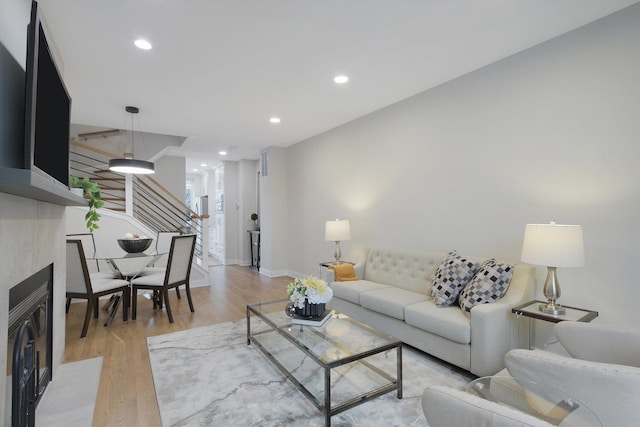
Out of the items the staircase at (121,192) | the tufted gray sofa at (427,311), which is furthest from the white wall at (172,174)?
the tufted gray sofa at (427,311)

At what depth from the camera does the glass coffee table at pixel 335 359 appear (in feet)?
6.57

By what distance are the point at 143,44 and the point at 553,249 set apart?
354 cm

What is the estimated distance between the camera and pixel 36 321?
6.31ft

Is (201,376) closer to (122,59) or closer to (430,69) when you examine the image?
(122,59)

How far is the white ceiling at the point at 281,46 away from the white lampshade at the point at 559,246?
1.57 metres

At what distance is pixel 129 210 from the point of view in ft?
17.2

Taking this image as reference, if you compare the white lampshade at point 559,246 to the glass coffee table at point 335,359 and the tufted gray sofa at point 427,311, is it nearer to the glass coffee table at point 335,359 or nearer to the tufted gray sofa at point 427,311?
the tufted gray sofa at point 427,311

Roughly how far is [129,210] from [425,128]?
15.6 ft

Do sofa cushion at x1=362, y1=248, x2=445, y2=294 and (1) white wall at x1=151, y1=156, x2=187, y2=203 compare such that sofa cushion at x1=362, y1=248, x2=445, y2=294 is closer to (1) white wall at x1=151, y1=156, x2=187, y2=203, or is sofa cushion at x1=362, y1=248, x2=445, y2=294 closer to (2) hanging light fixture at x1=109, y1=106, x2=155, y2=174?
(2) hanging light fixture at x1=109, y1=106, x2=155, y2=174

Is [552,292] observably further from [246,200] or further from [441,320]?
[246,200]

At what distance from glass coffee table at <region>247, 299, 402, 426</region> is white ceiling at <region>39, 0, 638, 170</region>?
7.65ft

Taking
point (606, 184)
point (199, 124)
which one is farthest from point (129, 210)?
point (606, 184)

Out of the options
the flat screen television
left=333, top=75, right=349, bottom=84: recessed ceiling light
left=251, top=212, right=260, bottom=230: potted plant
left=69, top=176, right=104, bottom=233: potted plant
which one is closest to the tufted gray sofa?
left=333, top=75, right=349, bottom=84: recessed ceiling light

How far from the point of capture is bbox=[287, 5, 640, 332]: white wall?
2291 mm
